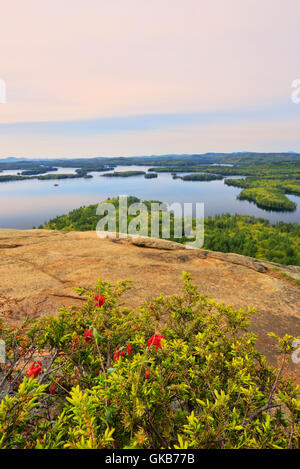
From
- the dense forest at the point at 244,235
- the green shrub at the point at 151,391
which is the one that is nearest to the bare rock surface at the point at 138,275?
the green shrub at the point at 151,391

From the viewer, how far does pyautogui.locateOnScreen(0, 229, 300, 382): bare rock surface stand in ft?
33.1

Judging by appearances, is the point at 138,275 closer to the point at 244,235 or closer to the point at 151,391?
the point at 151,391

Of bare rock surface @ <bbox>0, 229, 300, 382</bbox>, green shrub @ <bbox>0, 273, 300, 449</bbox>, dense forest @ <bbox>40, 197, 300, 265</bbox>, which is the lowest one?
dense forest @ <bbox>40, 197, 300, 265</bbox>

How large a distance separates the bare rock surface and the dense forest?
42.9 m

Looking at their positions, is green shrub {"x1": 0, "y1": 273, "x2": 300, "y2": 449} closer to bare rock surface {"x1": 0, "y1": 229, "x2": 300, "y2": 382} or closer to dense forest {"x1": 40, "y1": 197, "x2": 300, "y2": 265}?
bare rock surface {"x1": 0, "y1": 229, "x2": 300, "y2": 382}

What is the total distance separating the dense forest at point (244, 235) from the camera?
196 ft

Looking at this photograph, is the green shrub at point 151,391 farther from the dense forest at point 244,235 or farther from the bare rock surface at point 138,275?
the dense forest at point 244,235

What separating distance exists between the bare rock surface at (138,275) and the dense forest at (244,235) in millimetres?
42881

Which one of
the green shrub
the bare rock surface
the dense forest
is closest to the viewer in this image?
the green shrub

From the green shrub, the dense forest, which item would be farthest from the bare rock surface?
the dense forest

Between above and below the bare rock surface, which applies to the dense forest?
below

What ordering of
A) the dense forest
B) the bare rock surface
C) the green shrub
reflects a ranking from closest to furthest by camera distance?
the green shrub
the bare rock surface
the dense forest
